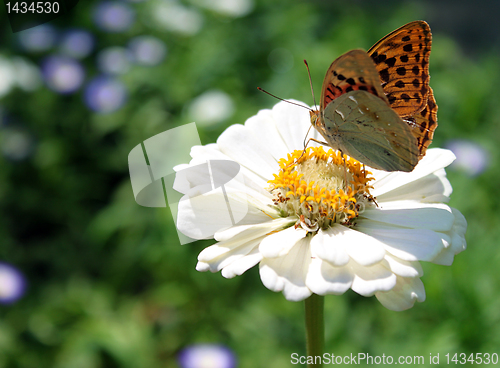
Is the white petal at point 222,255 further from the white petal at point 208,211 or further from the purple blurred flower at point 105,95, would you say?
the purple blurred flower at point 105,95

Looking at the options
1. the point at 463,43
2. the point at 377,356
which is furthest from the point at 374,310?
the point at 463,43

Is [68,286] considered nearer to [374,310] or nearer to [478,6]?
[374,310]

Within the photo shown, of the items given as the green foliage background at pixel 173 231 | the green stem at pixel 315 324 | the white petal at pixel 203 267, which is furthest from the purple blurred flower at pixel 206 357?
the white petal at pixel 203 267

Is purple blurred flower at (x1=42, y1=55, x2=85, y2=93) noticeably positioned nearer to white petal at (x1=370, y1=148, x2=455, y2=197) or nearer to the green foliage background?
the green foliage background

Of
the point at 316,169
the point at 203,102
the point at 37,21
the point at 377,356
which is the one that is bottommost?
the point at 377,356

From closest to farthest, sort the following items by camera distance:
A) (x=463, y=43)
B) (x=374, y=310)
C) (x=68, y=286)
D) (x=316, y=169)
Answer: (x=316, y=169), (x=374, y=310), (x=68, y=286), (x=463, y=43)

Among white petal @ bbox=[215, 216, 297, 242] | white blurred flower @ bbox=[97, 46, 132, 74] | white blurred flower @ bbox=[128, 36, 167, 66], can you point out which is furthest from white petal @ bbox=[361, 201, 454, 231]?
white blurred flower @ bbox=[97, 46, 132, 74]
